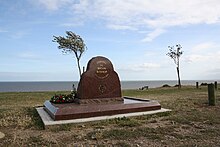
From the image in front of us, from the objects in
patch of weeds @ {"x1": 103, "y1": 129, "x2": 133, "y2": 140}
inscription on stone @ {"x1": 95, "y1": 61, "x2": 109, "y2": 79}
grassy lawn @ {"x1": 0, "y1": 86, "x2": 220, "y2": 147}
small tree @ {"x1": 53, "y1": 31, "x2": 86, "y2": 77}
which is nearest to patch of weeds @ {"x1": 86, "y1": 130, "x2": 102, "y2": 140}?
grassy lawn @ {"x1": 0, "y1": 86, "x2": 220, "y2": 147}

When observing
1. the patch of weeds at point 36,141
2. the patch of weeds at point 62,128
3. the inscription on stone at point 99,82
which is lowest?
the patch of weeds at point 36,141

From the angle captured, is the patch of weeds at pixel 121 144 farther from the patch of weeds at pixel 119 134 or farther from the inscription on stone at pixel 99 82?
the inscription on stone at pixel 99 82

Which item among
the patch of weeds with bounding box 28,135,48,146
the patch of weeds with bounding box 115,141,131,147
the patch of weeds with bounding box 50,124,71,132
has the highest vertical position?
the patch of weeds with bounding box 50,124,71,132

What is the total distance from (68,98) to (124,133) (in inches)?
196

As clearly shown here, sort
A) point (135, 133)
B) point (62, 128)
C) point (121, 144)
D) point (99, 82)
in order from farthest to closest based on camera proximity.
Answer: point (99, 82)
point (62, 128)
point (135, 133)
point (121, 144)

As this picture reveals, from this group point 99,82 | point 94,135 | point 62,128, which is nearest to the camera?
point 94,135

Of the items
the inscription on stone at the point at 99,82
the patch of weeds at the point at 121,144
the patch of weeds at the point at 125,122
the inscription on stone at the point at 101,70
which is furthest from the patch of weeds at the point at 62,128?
the inscription on stone at the point at 101,70

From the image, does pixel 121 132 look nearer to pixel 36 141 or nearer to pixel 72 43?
pixel 36 141

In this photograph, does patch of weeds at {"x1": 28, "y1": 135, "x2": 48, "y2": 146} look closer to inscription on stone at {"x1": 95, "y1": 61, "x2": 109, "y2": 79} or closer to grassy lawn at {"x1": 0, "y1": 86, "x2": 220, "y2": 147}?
grassy lawn at {"x1": 0, "y1": 86, "x2": 220, "y2": 147}

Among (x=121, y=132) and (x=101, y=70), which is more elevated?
(x=101, y=70)

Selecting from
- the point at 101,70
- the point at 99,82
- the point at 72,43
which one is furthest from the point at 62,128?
the point at 72,43

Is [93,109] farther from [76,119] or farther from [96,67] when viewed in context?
[96,67]

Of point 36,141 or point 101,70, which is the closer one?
point 36,141

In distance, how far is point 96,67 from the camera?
9.83m
